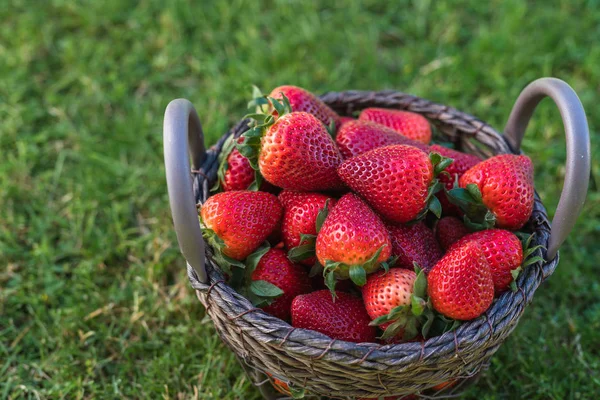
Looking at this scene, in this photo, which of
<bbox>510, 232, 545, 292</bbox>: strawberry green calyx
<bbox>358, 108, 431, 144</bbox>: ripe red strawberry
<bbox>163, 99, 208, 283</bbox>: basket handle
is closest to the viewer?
<bbox>163, 99, 208, 283</bbox>: basket handle

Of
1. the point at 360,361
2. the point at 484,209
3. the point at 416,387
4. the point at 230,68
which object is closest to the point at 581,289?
the point at 484,209

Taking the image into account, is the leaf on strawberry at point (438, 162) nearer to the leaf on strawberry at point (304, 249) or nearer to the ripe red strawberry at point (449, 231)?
the ripe red strawberry at point (449, 231)

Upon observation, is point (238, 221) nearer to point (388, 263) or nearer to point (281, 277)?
point (281, 277)

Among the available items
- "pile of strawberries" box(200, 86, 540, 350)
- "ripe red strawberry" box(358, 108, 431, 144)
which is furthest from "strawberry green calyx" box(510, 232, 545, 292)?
"ripe red strawberry" box(358, 108, 431, 144)

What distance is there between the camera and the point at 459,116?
2115 mm

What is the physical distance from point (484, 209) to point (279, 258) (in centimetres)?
59

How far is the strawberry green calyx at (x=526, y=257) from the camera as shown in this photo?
162cm

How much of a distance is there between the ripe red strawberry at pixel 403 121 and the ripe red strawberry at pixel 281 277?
60 cm

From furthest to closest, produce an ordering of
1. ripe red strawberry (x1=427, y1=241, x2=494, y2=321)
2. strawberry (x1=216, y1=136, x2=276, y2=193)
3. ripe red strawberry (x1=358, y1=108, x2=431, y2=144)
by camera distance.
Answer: ripe red strawberry (x1=358, y1=108, x2=431, y2=144) → strawberry (x1=216, y1=136, x2=276, y2=193) → ripe red strawberry (x1=427, y1=241, x2=494, y2=321)

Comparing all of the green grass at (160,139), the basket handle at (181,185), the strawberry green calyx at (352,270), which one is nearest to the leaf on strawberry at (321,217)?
the strawberry green calyx at (352,270)

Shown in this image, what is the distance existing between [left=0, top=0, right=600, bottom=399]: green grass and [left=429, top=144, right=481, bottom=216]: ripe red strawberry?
0.56 meters

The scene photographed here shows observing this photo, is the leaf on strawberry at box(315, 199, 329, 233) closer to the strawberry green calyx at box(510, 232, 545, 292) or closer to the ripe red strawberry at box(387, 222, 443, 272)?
the ripe red strawberry at box(387, 222, 443, 272)

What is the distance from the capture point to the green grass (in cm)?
212

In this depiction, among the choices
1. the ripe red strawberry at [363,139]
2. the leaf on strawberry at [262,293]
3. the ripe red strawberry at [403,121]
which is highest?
the ripe red strawberry at [363,139]
